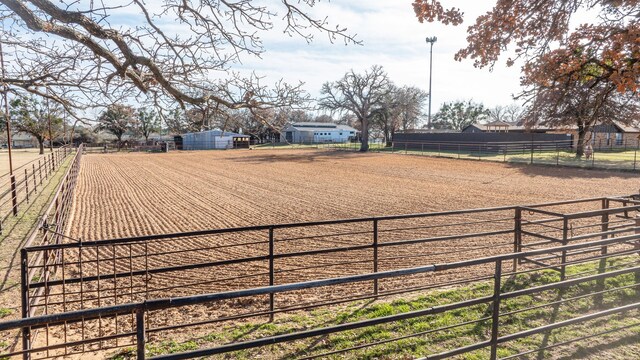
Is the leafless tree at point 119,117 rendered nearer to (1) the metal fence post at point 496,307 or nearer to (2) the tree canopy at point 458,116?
(1) the metal fence post at point 496,307

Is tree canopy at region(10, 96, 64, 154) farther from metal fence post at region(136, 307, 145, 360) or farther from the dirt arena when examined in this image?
metal fence post at region(136, 307, 145, 360)

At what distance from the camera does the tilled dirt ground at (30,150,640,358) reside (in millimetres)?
6859

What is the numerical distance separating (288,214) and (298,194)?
454 centimetres

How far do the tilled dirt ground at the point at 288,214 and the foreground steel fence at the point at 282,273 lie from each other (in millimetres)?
57

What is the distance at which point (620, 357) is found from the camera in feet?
13.3

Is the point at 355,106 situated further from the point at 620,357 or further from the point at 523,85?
the point at 620,357

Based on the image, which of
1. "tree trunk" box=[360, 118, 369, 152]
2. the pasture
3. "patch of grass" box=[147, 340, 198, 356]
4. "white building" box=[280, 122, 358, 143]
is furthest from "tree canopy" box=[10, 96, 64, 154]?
"white building" box=[280, 122, 358, 143]

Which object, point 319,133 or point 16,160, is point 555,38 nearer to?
point 16,160

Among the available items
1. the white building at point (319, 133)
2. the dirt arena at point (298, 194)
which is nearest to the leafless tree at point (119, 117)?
the dirt arena at point (298, 194)

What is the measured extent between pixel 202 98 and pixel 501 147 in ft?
134

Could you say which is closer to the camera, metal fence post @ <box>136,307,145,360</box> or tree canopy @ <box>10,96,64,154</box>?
metal fence post @ <box>136,307,145,360</box>

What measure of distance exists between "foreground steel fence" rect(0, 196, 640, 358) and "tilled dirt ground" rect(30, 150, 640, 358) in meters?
0.06

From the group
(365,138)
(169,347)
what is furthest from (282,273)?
(365,138)

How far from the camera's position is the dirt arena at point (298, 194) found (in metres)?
12.6
